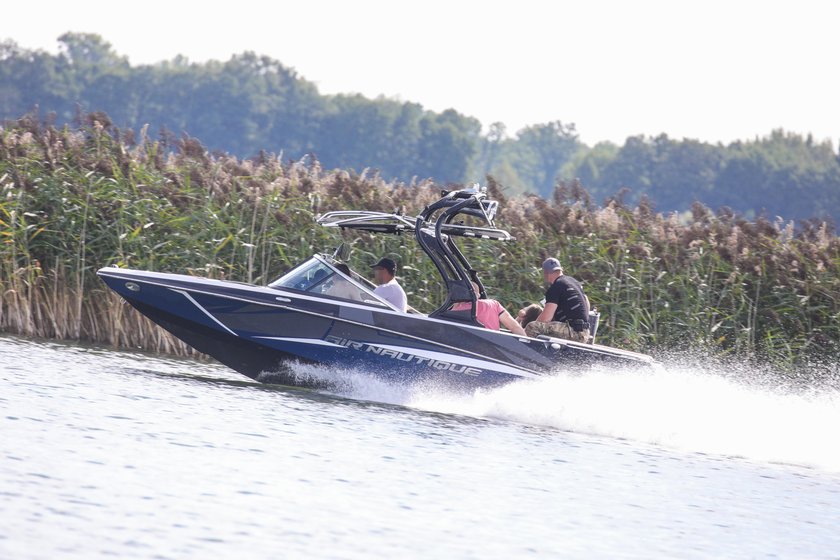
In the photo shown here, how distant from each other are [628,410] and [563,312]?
53.8 inches

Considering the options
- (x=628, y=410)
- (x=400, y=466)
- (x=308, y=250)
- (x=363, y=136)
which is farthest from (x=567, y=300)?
(x=363, y=136)

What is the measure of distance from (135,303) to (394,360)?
3.08 meters

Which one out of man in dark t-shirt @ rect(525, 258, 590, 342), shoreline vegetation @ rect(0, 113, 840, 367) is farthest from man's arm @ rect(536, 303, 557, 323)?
shoreline vegetation @ rect(0, 113, 840, 367)

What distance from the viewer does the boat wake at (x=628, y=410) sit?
13.9m

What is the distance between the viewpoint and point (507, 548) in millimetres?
8820

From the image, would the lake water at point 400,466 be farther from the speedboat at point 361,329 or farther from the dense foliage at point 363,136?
the dense foliage at point 363,136

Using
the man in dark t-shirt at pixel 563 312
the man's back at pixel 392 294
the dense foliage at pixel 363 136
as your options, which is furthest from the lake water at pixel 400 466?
the dense foliage at pixel 363 136

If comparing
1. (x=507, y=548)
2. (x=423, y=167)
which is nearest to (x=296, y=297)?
(x=507, y=548)

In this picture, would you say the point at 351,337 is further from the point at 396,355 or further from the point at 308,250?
the point at 308,250

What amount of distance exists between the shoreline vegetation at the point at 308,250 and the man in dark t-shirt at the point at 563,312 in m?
2.53

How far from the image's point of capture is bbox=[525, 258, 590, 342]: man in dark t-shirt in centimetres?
1433

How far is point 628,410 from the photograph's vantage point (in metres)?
14.1

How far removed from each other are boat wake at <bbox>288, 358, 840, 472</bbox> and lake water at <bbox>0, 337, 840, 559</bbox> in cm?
3

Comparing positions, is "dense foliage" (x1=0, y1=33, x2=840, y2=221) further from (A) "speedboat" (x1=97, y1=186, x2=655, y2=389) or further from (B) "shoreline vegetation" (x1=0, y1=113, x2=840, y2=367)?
(A) "speedboat" (x1=97, y1=186, x2=655, y2=389)
